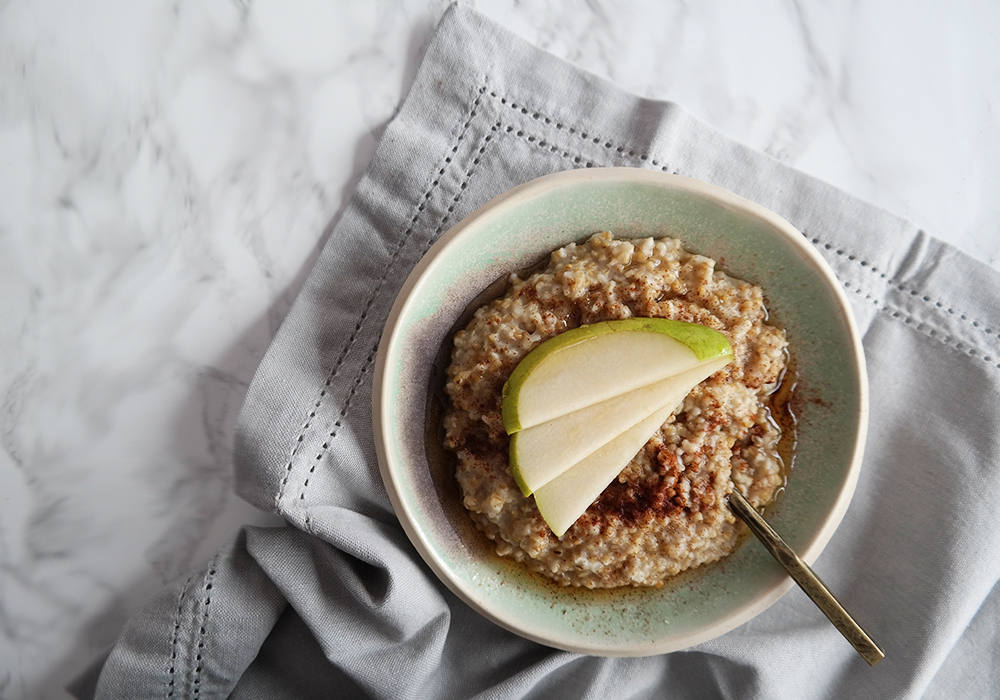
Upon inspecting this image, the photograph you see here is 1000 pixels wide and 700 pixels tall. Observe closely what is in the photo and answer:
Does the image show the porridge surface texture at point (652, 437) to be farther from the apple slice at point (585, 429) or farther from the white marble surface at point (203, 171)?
the white marble surface at point (203, 171)

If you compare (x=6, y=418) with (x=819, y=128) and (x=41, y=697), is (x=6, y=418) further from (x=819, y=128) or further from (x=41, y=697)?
(x=819, y=128)

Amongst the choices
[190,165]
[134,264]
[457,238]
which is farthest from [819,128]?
[134,264]

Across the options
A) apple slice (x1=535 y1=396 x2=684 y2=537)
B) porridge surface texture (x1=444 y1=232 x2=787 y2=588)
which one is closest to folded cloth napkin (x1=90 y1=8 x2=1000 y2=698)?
porridge surface texture (x1=444 y1=232 x2=787 y2=588)

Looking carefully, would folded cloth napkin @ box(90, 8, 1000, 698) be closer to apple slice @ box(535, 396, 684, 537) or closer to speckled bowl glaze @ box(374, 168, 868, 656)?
speckled bowl glaze @ box(374, 168, 868, 656)

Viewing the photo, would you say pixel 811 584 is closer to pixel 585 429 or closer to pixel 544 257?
pixel 585 429

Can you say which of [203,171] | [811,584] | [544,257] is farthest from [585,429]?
[203,171]

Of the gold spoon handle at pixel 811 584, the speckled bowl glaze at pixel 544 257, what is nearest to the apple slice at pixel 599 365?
the speckled bowl glaze at pixel 544 257
